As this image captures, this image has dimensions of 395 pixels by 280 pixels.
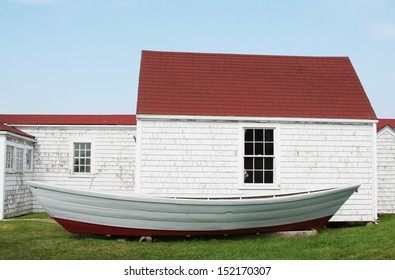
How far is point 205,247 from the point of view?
1170 cm

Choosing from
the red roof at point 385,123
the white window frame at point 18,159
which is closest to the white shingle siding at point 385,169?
the red roof at point 385,123

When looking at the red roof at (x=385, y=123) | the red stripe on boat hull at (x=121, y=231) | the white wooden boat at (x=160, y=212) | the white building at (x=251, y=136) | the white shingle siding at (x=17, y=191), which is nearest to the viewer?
the white wooden boat at (x=160, y=212)

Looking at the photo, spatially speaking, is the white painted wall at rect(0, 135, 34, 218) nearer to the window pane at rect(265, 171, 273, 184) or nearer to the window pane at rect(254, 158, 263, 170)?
the window pane at rect(254, 158, 263, 170)

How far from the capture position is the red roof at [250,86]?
602 inches

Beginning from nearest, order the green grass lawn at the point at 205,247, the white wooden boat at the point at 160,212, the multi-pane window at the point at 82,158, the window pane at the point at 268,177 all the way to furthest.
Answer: the green grass lawn at the point at 205,247, the white wooden boat at the point at 160,212, the window pane at the point at 268,177, the multi-pane window at the point at 82,158

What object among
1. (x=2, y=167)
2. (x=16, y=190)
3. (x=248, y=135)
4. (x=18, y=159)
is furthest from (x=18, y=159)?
(x=248, y=135)

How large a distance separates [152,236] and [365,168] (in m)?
7.11

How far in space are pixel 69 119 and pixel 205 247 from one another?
1193 cm

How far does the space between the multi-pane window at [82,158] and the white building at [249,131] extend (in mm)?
3639

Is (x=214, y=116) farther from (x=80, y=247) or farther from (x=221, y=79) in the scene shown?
(x=80, y=247)

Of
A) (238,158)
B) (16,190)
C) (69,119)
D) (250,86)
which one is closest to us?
(238,158)

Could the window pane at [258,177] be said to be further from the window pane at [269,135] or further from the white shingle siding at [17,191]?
the white shingle siding at [17,191]

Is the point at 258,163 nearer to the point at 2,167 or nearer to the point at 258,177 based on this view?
the point at 258,177

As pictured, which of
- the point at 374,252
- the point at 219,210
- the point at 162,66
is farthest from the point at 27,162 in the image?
the point at 374,252
